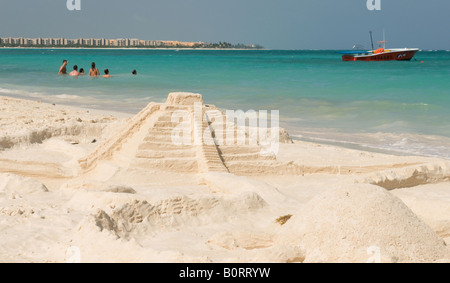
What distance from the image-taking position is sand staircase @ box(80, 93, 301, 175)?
7285 millimetres

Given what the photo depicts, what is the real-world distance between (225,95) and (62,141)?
12880 millimetres

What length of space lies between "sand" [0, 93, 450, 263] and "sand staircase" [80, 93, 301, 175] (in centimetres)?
2

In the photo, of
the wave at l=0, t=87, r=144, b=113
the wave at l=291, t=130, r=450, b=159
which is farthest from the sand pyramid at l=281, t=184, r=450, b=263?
the wave at l=0, t=87, r=144, b=113

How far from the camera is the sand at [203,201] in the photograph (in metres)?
4.11

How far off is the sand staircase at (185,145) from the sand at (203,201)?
16mm

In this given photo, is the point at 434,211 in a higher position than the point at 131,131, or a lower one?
lower

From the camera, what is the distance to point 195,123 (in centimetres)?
770

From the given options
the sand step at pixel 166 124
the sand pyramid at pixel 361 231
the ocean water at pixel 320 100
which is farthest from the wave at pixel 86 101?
the sand pyramid at pixel 361 231

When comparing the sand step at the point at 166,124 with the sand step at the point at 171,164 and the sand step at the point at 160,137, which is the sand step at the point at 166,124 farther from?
the sand step at the point at 171,164

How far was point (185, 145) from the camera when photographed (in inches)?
297

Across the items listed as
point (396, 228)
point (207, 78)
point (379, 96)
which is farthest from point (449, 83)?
point (396, 228)

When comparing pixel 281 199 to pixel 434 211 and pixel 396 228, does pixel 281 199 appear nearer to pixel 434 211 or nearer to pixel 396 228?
pixel 434 211

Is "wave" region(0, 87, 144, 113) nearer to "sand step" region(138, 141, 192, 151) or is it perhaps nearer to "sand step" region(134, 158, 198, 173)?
"sand step" region(138, 141, 192, 151)

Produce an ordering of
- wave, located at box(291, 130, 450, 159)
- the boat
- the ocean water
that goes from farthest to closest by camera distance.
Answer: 1. the boat
2. the ocean water
3. wave, located at box(291, 130, 450, 159)
